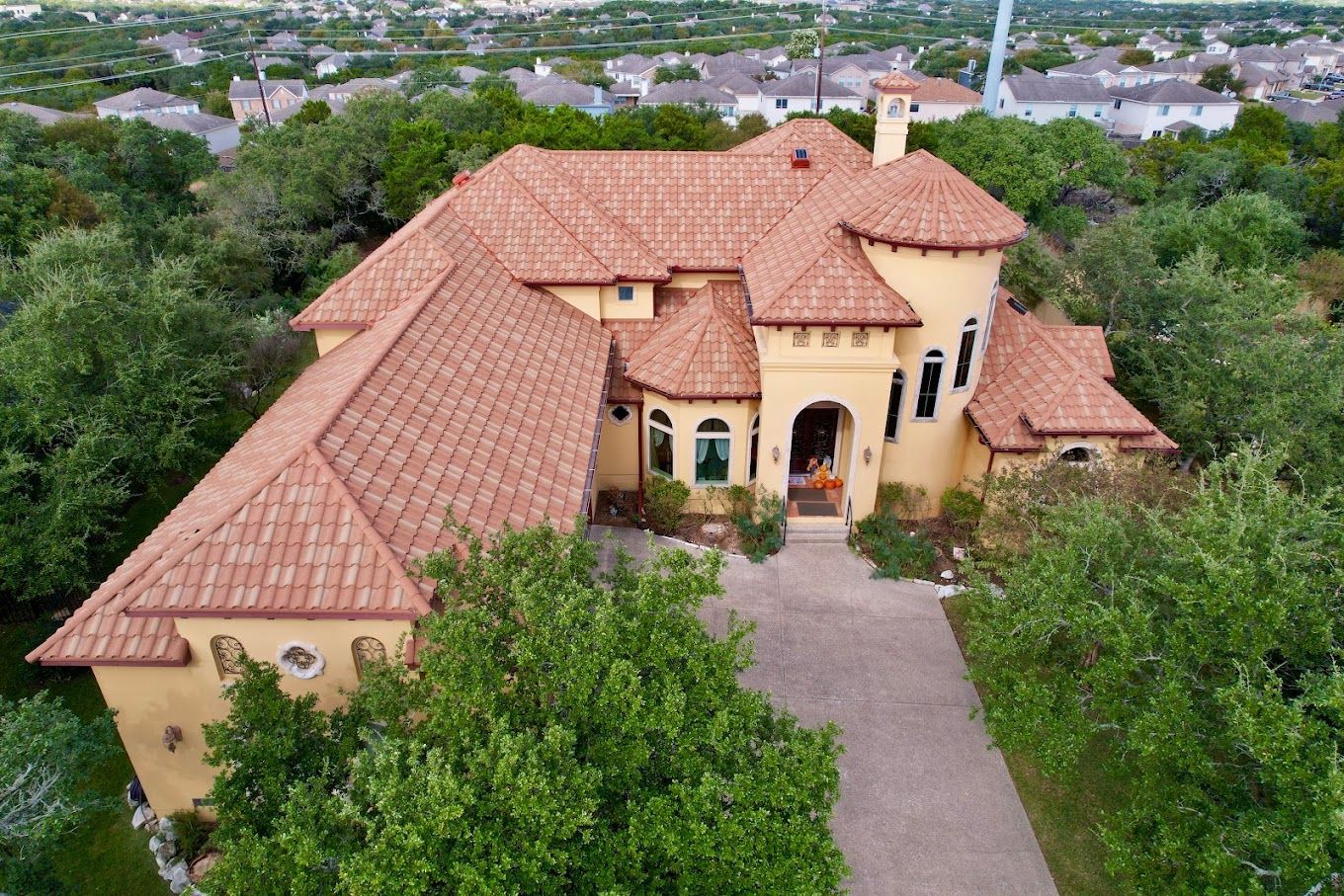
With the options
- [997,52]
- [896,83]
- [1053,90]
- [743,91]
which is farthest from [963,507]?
[743,91]

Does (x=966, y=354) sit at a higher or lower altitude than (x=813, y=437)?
higher

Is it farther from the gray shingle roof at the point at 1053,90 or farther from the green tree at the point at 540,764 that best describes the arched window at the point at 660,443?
the gray shingle roof at the point at 1053,90

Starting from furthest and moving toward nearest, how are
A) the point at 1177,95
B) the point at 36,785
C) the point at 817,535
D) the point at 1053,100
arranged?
the point at 1053,100 → the point at 1177,95 → the point at 817,535 → the point at 36,785

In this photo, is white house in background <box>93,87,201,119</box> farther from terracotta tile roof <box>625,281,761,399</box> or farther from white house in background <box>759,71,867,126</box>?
terracotta tile roof <box>625,281,761,399</box>

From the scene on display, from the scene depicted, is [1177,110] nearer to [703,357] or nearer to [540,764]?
[703,357]

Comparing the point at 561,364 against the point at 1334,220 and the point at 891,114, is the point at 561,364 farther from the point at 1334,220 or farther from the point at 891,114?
the point at 1334,220

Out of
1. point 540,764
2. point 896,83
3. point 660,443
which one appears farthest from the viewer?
point 660,443

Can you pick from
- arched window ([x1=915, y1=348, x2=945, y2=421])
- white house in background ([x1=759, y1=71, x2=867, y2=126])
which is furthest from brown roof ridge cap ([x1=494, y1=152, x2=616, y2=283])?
white house in background ([x1=759, y1=71, x2=867, y2=126])
